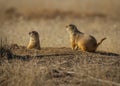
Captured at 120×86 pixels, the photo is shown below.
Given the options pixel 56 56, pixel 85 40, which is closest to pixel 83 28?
pixel 85 40

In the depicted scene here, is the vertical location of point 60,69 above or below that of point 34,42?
below

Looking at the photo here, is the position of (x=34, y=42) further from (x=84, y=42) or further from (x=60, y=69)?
(x=60, y=69)

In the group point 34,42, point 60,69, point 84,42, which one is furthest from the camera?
point 34,42

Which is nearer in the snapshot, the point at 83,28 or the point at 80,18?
the point at 83,28

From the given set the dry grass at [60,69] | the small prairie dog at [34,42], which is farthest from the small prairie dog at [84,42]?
the dry grass at [60,69]

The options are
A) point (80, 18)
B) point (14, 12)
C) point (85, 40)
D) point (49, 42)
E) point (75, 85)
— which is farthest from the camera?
point (14, 12)

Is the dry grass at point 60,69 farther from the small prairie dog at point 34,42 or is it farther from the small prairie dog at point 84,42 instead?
the small prairie dog at point 34,42

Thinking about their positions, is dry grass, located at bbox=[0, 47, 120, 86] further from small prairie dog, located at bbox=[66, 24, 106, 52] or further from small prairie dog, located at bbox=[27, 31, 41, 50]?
small prairie dog, located at bbox=[27, 31, 41, 50]

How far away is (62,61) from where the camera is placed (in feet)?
37.6

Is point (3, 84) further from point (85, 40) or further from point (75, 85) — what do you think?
point (85, 40)

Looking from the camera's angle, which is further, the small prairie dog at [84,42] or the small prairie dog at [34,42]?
the small prairie dog at [34,42]

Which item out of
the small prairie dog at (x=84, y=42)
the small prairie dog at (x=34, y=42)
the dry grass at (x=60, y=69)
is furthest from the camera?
the small prairie dog at (x=34, y=42)

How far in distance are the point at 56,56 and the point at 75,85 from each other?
1900 millimetres

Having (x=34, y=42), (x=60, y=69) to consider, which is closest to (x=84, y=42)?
(x=34, y=42)
